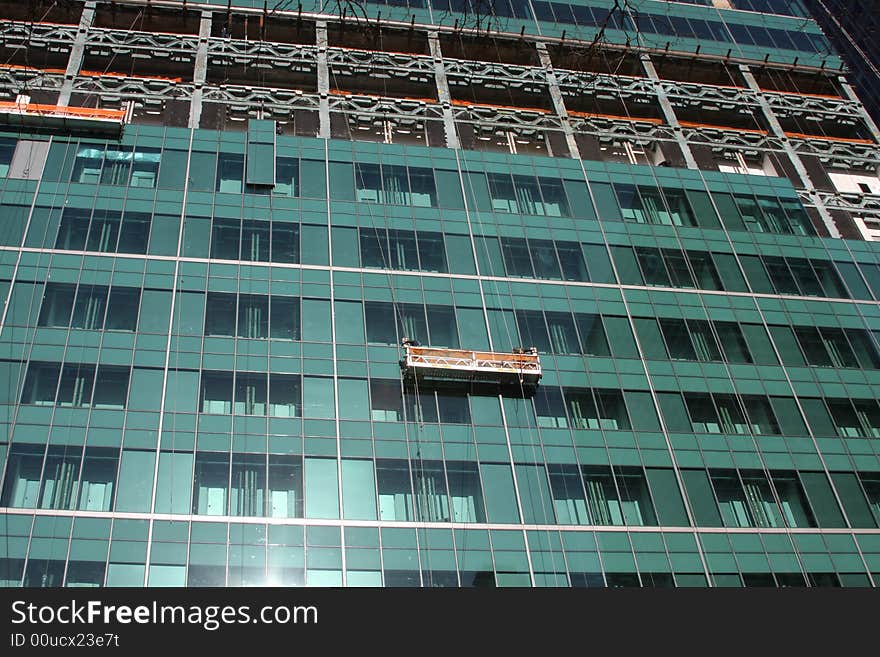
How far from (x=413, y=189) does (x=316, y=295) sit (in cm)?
1039

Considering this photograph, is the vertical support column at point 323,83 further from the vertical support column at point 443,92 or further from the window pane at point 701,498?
the window pane at point 701,498

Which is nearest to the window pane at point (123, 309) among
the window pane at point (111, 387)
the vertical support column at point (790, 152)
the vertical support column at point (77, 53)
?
the window pane at point (111, 387)

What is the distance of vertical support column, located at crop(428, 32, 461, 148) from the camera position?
6159cm

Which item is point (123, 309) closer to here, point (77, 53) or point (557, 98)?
point (77, 53)

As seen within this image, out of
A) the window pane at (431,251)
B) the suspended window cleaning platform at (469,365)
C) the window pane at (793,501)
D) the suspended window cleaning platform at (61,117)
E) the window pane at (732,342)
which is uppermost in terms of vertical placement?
the suspended window cleaning platform at (61,117)

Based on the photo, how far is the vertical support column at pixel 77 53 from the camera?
194 ft

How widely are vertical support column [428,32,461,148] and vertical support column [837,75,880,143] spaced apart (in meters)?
30.3

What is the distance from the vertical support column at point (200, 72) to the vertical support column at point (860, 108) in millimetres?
45966

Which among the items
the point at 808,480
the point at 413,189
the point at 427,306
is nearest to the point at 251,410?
the point at 427,306

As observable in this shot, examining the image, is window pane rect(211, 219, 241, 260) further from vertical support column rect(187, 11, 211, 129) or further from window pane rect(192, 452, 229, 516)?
window pane rect(192, 452, 229, 516)

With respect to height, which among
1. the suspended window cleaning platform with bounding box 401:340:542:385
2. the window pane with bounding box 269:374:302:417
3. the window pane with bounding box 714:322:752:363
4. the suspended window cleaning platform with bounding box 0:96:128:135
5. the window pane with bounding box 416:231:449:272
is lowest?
the window pane with bounding box 269:374:302:417

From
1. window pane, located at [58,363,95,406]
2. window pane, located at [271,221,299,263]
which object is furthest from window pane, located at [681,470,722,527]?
window pane, located at [58,363,95,406]

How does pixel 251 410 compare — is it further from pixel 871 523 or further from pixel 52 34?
pixel 52 34

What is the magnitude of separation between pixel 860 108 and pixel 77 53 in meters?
54.0
